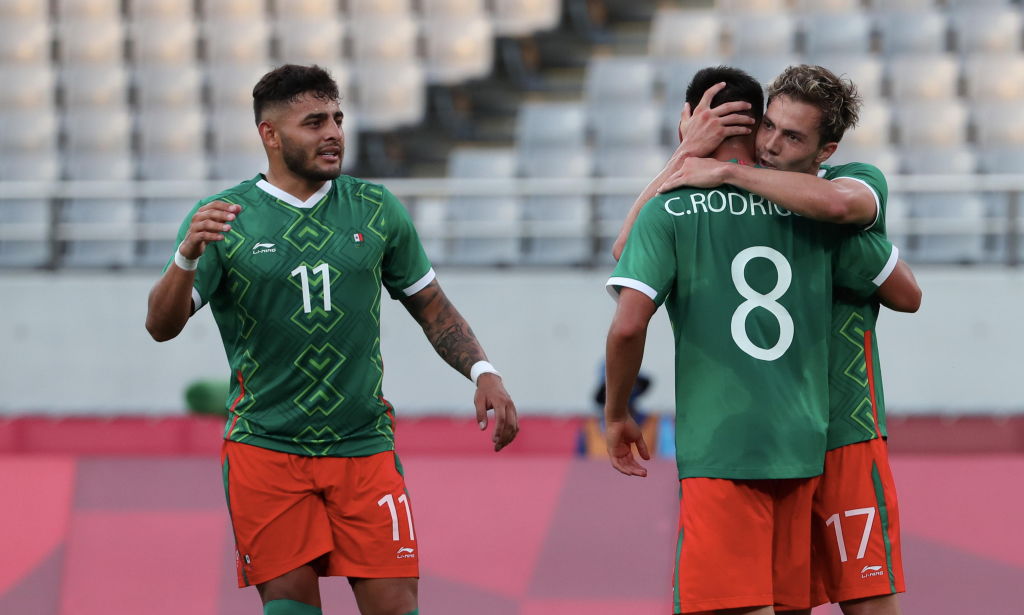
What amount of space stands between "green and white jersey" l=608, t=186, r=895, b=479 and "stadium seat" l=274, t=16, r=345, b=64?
10.4 metres

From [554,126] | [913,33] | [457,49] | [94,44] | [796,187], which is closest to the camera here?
[796,187]

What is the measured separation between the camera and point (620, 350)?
12.0ft

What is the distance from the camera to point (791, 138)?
3.72m

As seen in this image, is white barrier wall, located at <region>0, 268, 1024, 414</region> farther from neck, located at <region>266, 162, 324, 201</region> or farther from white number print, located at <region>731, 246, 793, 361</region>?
white number print, located at <region>731, 246, 793, 361</region>

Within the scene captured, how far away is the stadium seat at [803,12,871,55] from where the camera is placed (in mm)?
13000

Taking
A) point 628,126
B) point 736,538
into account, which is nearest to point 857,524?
point 736,538

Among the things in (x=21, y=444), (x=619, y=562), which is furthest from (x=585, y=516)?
(x=21, y=444)

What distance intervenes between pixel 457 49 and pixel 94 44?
144 inches

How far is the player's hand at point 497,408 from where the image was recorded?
414cm

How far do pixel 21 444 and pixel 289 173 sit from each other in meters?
4.30

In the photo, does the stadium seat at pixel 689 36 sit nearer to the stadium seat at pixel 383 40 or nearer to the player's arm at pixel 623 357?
the stadium seat at pixel 383 40

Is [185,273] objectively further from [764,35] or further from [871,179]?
[764,35]

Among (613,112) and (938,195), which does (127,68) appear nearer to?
(613,112)

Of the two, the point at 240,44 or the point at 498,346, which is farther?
the point at 240,44
